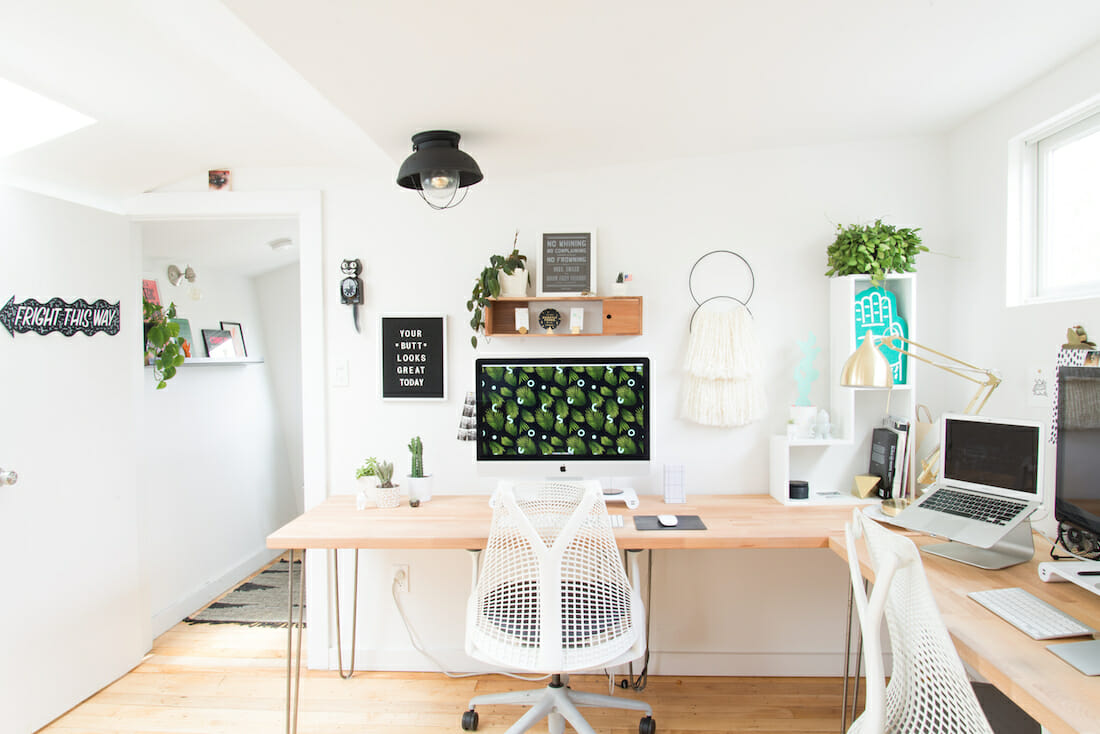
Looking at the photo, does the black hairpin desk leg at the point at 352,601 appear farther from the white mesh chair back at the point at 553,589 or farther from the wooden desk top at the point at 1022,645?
the wooden desk top at the point at 1022,645

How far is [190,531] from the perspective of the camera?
317 centimetres

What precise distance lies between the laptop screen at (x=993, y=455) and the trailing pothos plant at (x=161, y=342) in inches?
124

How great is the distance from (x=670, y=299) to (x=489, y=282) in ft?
2.49

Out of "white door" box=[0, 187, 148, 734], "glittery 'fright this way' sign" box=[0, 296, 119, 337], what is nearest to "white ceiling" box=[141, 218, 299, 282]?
"white door" box=[0, 187, 148, 734]

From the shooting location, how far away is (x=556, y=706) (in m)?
2.04

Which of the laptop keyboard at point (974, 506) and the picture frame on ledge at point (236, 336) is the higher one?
the picture frame on ledge at point (236, 336)

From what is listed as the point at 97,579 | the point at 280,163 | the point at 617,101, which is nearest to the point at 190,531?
the point at 97,579

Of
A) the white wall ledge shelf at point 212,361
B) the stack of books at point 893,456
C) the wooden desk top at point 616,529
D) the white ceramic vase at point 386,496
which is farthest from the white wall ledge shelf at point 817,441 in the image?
the white wall ledge shelf at point 212,361

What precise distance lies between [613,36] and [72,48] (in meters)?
1.54

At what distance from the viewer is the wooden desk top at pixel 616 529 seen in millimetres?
1982

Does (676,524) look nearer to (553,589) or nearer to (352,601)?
(553,589)

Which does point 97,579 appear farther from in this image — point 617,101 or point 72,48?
point 617,101

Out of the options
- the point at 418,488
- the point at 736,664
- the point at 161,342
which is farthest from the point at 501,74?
the point at 736,664

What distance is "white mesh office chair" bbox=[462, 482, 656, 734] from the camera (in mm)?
1699
